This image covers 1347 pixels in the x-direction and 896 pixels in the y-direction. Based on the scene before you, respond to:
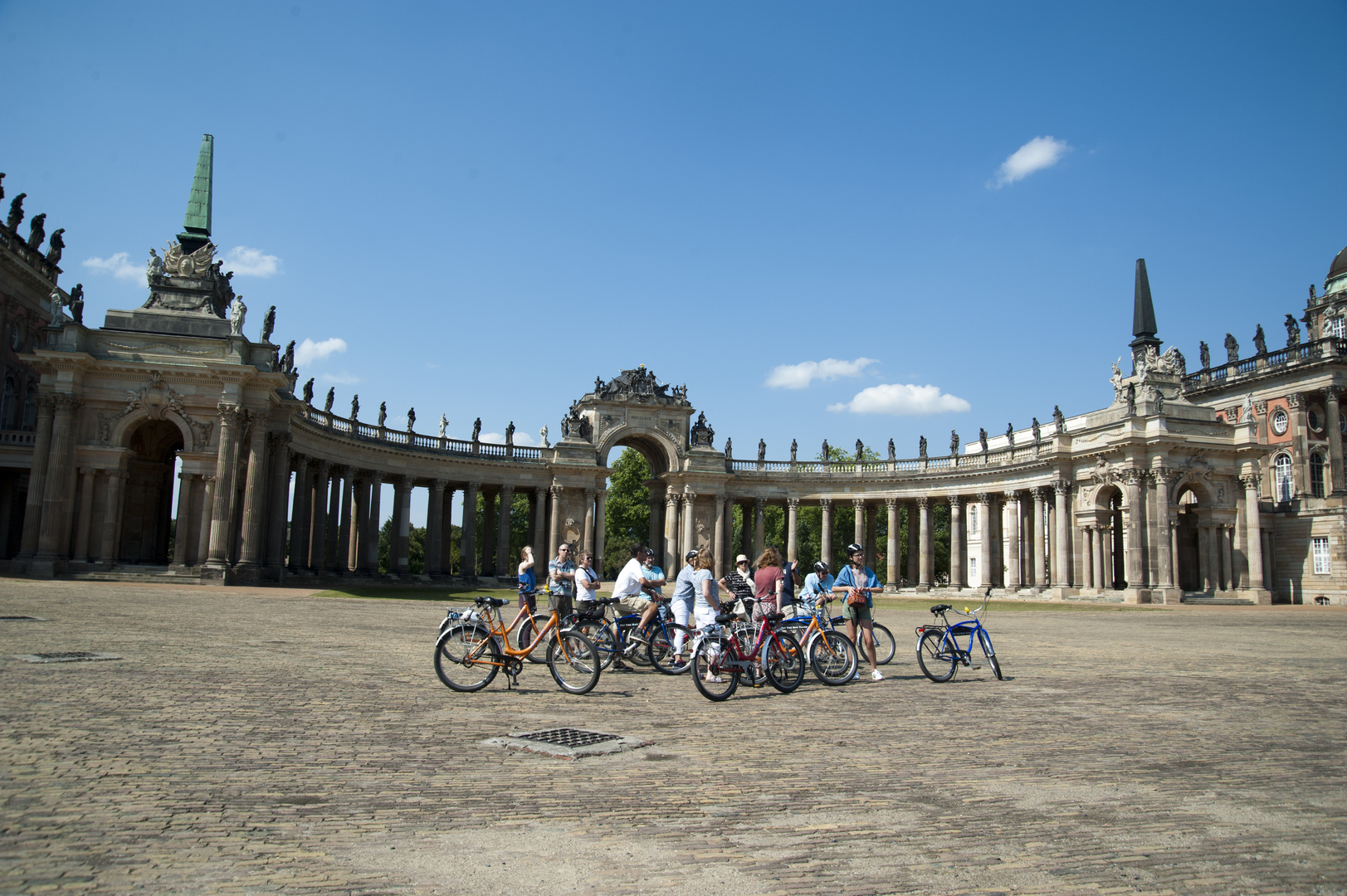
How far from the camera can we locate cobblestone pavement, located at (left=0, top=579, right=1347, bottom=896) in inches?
240

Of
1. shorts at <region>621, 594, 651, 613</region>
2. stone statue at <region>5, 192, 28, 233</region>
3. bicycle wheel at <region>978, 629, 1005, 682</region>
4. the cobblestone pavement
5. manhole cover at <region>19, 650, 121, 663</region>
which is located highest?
stone statue at <region>5, 192, 28, 233</region>

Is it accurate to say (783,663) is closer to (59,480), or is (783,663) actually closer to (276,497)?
(59,480)

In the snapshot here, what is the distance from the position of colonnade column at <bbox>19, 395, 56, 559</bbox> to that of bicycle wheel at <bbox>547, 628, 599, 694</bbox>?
128ft

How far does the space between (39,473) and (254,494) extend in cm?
925

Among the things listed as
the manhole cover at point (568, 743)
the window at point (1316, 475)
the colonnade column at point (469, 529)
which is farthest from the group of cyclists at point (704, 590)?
the window at point (1316, 475)

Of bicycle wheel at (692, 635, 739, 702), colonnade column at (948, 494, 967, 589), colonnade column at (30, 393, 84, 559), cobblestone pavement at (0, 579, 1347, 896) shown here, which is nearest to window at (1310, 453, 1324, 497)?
colonnade column at (948, 494, 967, 589)

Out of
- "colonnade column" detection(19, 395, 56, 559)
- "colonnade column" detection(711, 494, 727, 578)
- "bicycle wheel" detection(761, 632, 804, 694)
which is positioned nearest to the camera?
"bicycle wheel" detection(761, 632, 804, 694)

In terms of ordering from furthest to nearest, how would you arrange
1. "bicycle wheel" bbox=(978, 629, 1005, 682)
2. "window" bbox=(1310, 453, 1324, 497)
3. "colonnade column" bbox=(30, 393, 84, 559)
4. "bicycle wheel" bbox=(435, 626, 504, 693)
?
"window" bbox=(1310, 453, 1324, 497)
"colonnade column" bbox=(30, 393, 84, 559)
"bicycle wheel" bbox=(978, 629, 1005, 682)
"bicycle wheel" bbox=(435, 626, 504, 693)

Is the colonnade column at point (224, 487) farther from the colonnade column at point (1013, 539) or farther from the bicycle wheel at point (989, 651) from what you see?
the colonnade column at point (1013, 539)

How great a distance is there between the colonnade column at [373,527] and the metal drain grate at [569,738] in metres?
54.0

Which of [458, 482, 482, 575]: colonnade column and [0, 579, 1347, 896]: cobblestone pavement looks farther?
[458, 482, 482, 575]: colonnade column

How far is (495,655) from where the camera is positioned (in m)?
14.1

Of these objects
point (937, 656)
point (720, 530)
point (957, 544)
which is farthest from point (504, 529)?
point (937, 656)

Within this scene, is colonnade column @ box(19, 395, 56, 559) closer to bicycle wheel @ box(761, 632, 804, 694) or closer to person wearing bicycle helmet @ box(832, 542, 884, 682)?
bicycle wheel @ box(761, 632, 804, 694)
